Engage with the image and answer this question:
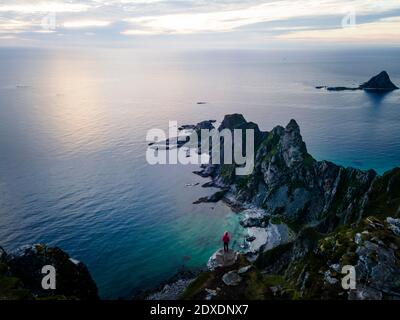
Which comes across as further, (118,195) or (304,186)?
(118,195)

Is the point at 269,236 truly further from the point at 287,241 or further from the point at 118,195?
the point at 118,195

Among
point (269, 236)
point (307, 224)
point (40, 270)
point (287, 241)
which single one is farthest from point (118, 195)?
point (40, 270)

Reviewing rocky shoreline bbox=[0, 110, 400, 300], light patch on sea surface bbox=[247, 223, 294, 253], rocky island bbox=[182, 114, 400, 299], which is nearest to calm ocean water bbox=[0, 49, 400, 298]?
light patch on sea surface bbox=[247, 223, 294, 253]

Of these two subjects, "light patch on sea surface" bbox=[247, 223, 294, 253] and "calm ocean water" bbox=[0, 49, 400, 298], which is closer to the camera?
"calm ocean water" bbox=[0, 49, 400, 298]

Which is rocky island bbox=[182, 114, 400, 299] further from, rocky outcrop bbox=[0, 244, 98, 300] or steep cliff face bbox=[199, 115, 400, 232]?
rocky outcrop bbox=[0, 244, 98, 300]
